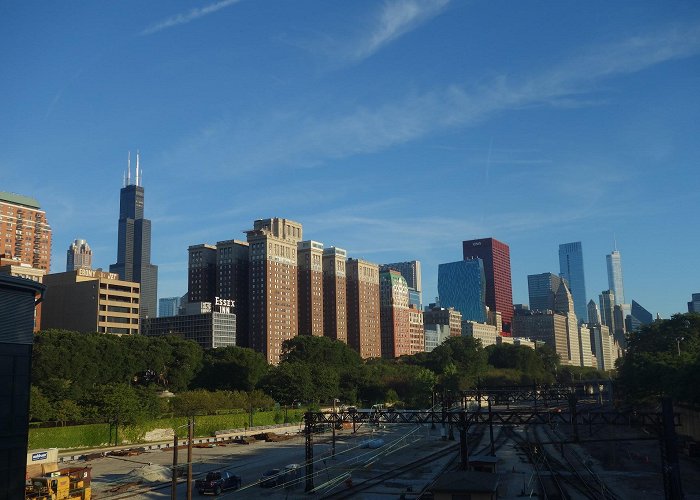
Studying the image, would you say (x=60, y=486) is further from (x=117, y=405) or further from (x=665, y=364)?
(x=665, y=364)

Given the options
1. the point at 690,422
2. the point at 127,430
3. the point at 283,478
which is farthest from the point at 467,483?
the point at 127,430

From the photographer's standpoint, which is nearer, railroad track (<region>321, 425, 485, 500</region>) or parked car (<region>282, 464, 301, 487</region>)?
railroad track (<region>321, 425, 485, 500</region>)

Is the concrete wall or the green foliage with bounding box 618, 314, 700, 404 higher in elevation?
the green foliage with bounding box 618, 314, 700, 404

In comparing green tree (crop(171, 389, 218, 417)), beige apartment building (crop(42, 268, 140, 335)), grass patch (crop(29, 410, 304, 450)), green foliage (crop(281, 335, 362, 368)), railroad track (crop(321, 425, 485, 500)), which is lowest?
railroad track (crop(321, 425, 485, 500))

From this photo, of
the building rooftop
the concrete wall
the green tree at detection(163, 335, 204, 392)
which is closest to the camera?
the building rooftop

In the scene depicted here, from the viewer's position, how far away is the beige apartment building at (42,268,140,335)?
17225 cm

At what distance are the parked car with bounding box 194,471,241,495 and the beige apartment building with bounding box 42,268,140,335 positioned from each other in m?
128

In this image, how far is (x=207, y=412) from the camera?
105625 millimetres

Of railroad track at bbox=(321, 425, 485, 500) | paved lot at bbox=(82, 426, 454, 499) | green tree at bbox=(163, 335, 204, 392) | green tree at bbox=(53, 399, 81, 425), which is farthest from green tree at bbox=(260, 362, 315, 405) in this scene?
green tree at bbox=(53, 399, 81, 425)

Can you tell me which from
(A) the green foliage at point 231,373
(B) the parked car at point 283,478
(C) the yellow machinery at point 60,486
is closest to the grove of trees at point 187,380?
(A) the green foliage at point 231,373

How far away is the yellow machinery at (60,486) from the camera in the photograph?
45281 millimetres

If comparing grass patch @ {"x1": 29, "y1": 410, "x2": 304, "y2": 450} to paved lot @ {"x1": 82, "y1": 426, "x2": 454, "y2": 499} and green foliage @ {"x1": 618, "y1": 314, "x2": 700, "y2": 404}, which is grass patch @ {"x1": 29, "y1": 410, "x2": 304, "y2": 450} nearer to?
paved lot @ {"x1": 82, "y1": 426, "x2": 454, "y2": 499}

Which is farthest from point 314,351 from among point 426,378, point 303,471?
point 303,471

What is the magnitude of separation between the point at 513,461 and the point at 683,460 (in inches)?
719
